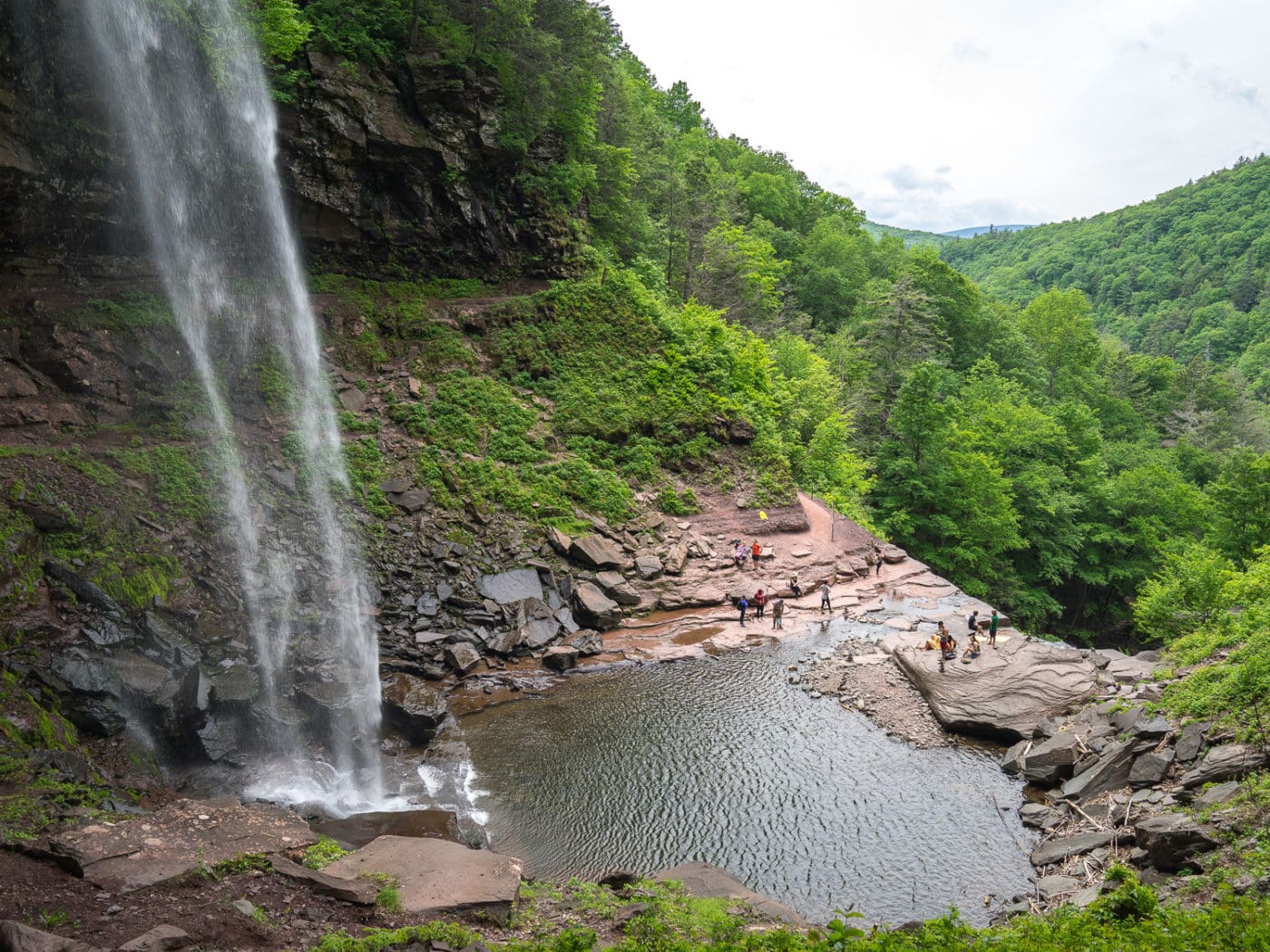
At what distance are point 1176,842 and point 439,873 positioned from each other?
10.9 metres

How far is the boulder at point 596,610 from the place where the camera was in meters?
23.0

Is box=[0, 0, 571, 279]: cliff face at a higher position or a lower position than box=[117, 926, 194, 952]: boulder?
higher

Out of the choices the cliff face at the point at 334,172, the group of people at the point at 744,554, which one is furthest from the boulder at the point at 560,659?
the cliff face at the point at 334,172

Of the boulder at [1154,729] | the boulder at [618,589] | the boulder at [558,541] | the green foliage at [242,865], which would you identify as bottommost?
the boulder at [1154,729]

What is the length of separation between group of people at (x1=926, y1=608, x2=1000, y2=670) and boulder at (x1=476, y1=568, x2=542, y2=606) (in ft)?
39.5

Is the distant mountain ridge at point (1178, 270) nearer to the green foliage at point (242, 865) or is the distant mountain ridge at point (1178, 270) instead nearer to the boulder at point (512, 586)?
the boulder at point (512, 586)

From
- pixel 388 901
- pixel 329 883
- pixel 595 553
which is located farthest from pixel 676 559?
pixel 329 883

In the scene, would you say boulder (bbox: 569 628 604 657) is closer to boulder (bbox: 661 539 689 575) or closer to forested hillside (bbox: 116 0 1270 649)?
boulder (bbox: 661 539 689 575)

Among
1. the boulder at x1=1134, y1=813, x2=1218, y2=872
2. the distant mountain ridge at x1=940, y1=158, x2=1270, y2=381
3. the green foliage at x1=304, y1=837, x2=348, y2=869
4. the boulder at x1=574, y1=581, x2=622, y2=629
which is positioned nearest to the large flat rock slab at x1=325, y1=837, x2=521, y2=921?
the green foliage at x1=304, y1=837, x2=348, y2=869

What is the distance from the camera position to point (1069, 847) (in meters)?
12.7

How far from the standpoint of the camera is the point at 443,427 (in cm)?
2653

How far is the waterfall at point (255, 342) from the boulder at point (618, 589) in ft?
25.0

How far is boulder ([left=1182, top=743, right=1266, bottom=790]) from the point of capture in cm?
1203

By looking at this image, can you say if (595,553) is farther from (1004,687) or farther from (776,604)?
(1004,687)
